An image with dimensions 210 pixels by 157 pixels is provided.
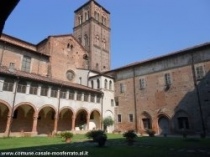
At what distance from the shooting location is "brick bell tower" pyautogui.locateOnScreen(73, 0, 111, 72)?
4507 cm

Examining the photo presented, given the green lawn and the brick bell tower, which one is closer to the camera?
the green lawn

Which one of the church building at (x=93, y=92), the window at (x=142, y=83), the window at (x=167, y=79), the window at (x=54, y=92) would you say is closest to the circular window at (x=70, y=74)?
the church building at (x=93, y=92)

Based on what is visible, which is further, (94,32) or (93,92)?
(94,32)

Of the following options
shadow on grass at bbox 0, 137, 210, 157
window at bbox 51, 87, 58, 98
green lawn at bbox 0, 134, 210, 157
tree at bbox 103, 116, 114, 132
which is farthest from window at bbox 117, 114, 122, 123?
shadow on grass at bbox 0, 137, 210, 157

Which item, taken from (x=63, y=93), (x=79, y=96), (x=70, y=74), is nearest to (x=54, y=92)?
(x=63, y=93)

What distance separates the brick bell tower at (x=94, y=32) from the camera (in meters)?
45.1

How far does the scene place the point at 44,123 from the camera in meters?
25.4

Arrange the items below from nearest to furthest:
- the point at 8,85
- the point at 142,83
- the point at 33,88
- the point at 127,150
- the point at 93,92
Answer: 1. the point at 127,150
2. the point at 8,85
3. the point at 33,88
4. the point at 142,83
5. the point at 93,92

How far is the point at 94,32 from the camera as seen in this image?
155ft

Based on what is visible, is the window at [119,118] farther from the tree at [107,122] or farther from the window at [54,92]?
the window at [54,92]

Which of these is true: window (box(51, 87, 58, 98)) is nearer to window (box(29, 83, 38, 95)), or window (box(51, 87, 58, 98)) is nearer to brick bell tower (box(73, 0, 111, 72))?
window (box(29, 83, 38, 95))

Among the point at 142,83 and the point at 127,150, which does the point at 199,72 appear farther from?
the point at 127,150

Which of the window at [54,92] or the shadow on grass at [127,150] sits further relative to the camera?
the window at [54,92]

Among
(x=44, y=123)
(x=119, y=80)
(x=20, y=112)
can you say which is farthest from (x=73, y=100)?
(x=119, y=80)
